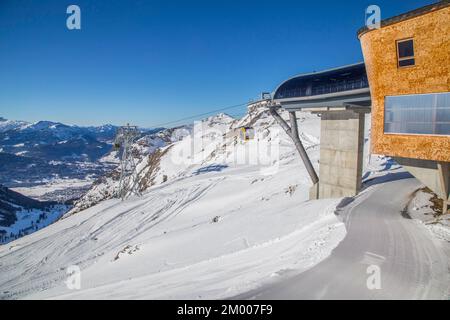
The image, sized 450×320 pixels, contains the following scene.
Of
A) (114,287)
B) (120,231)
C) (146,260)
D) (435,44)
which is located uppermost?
(435,44)

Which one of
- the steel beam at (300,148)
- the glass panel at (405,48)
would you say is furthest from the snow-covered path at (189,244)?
the glass panel at (405,48)

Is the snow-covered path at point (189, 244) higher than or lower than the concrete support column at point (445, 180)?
lower

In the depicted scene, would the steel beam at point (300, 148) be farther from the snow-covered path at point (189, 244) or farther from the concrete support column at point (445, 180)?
the concrete support column at point (445, 180)

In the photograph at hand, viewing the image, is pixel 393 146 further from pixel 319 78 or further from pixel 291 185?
pixel 291 185

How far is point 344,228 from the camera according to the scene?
11.3 m

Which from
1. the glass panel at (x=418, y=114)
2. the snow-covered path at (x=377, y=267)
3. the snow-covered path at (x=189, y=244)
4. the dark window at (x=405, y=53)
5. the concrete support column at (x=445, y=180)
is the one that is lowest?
the snow-covered path at (x=189, y=244)

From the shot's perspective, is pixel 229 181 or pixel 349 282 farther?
pixel 229 181

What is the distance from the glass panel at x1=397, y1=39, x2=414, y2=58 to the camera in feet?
40.0

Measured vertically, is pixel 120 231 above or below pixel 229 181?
below

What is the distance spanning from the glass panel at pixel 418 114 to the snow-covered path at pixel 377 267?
4.32 m

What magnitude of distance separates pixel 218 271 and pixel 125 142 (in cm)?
3619

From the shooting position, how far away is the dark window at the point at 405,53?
1222cm

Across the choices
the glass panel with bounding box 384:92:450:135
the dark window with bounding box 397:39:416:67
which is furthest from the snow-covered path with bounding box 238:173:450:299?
the dark window with bounding box 397:39:416:67
